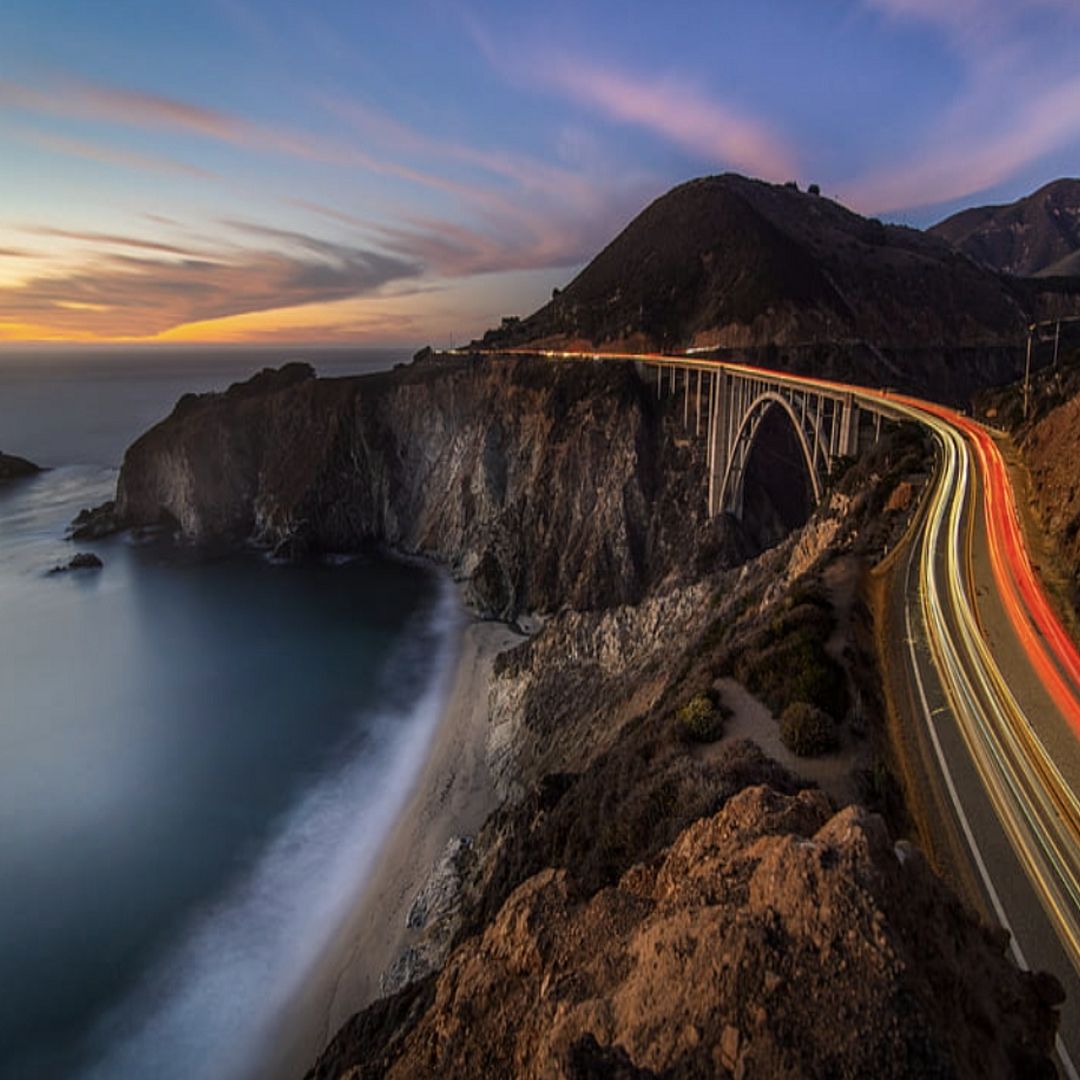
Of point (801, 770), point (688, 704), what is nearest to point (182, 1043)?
point (688, 704)

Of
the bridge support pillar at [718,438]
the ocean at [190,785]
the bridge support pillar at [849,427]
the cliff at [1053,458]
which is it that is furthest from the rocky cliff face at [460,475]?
the cliff at [1053,458]

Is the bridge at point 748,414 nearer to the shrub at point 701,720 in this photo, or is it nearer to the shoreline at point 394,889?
the shoreline at point 394,889

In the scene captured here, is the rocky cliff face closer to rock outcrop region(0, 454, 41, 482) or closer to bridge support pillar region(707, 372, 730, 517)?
bridge support pillar region(707, 372, 730, 517)

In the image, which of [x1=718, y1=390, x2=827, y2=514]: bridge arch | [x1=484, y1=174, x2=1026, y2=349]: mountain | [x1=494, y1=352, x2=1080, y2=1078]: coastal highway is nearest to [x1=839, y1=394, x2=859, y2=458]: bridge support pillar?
[x1=718, y1=390, x2=827, y2=514]: bridge arch

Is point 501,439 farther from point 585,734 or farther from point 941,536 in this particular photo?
point 941,536

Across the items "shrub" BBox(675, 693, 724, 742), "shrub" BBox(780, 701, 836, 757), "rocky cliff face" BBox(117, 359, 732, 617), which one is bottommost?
"rocky cliff face" BBox(117, 359, 732, 617)

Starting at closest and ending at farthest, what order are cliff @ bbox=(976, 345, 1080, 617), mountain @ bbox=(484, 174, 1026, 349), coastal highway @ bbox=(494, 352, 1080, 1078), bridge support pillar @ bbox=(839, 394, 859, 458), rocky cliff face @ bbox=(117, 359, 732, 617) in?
1. coastal highway @ bbox=(494, 352, 1080, 1078)
2. cliff @ bbox=(976, 345, 1080, 617)
3. bridge support pillar @ bbox=(839, 394, 859, 458)
4. rocky cliff face @ bbox=(117, 359, 732, 617)
5. mountain @ bbox=(484, 174, 1026, 349)
